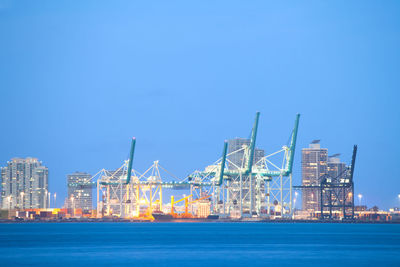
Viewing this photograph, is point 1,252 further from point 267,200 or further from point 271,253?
point 267,200

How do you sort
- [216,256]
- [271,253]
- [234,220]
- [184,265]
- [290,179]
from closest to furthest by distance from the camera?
[184,265]
[216,256]
[271,253]
[290,179]
[234,220]

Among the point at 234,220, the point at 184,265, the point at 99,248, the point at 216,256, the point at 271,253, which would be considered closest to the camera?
the point at 184,265

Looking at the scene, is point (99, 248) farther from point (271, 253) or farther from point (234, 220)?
point (234, 220)

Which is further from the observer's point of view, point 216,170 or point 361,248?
point 216,170

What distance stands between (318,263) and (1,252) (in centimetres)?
3189

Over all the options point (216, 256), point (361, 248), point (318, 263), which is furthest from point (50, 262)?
point (361, 248)

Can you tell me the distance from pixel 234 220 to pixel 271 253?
12169 cm

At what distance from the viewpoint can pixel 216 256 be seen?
70250mm

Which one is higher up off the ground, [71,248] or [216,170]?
[216,170]

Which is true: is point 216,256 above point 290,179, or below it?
below

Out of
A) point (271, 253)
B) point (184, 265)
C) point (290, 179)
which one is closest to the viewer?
point (184, 265)

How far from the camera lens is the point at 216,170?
187 meters

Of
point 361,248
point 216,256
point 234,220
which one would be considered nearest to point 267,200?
point 234,220

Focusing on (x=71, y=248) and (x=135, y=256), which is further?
(x=71, y=248)
